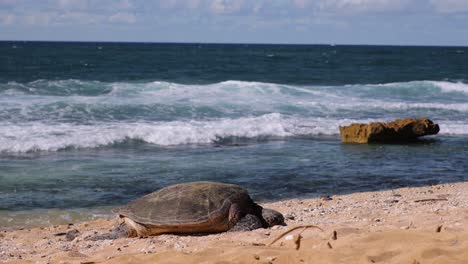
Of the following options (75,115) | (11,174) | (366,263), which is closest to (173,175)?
(11,174)

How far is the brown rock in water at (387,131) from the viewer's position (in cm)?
1530

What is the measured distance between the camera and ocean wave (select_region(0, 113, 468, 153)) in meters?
14.4

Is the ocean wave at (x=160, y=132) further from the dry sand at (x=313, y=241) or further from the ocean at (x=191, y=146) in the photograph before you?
the dry sand at (x=313, y=241)

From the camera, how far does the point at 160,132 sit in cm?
1590

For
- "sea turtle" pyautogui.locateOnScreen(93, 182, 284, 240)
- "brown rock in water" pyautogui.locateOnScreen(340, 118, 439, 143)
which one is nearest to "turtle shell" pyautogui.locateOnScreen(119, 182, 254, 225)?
"sea turtle" pyautogui.locateOnScreen(93, 182, 284, 240)

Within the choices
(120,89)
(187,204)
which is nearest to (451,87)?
(120,89)

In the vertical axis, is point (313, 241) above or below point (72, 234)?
above

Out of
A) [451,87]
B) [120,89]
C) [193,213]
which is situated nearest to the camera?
[193,213]

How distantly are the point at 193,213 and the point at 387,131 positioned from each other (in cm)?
963

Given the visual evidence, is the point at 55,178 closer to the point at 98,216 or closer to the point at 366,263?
the point at 98,216

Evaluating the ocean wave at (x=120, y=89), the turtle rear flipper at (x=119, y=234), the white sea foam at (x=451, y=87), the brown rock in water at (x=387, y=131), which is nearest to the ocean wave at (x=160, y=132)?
the brown rock in water at (x=387, y=131)

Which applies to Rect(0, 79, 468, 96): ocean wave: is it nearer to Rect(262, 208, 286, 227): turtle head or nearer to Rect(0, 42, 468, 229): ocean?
Rect(0, 42, 468, 229): ocean

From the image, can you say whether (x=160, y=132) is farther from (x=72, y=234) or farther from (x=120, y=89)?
(x=120, y=89)

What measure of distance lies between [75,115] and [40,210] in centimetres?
1021
